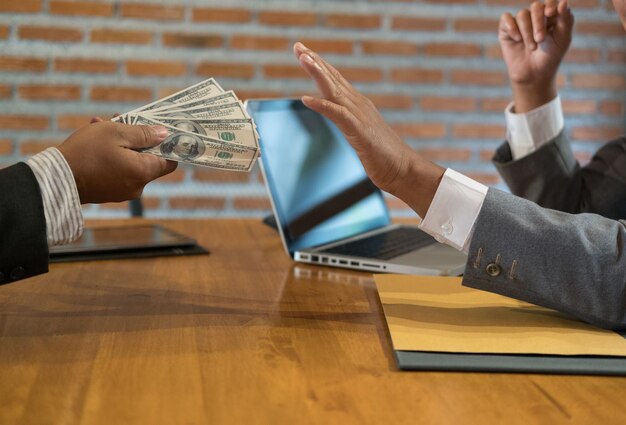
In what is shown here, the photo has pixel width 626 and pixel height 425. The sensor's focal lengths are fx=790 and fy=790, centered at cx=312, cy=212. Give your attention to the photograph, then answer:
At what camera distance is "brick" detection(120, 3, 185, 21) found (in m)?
2.86

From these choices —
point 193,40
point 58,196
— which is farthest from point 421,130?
point 58,196

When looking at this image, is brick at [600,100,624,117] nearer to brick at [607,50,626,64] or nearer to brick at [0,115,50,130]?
brick at [607,50,626,64]

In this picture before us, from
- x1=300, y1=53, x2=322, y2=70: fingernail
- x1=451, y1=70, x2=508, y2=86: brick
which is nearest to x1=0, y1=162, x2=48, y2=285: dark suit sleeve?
x1=300, y1=53, x2=322, y2=70: fingernail

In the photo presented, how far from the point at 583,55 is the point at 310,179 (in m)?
2.07

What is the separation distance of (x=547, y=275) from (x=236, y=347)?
386 mm

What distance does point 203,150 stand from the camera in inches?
42.1

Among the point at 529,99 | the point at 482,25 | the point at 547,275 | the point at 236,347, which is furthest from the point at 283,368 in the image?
the point at 482,25

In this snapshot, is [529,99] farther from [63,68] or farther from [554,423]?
[63,68]

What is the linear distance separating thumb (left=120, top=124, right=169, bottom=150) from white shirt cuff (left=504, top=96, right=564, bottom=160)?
0.80m

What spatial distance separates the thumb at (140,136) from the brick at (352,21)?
210 centimetres

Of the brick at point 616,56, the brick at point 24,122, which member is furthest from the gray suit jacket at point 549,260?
the brick at point 616,56

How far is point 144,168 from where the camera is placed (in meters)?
0.97

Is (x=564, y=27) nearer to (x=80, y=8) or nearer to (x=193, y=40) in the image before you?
(x=193, y=40)

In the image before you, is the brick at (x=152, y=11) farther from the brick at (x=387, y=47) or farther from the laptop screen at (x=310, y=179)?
the laptop screen at (x=310, y=179)
